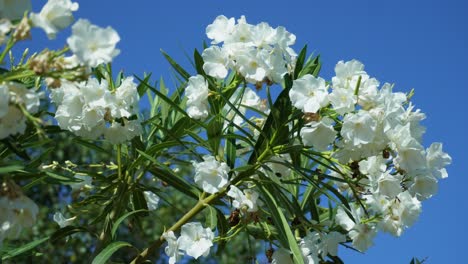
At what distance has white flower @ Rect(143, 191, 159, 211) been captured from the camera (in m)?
2.76

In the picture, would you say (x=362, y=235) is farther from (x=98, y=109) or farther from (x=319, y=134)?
(x=98, y=109)

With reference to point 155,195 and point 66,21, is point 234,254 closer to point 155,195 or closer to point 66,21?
point 155,195

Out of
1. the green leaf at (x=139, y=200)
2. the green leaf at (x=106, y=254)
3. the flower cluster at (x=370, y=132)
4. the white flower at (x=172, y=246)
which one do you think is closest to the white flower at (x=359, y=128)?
the flower cluster at (x=370, y=132)

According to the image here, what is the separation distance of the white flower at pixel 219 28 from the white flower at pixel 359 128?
1.70 feet

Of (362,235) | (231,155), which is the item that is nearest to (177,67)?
(231,155)

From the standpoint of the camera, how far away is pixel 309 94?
2.07 metres

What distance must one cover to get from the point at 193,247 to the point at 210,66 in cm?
58

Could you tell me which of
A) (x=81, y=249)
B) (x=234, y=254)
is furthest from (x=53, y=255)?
(x=234, y=254)

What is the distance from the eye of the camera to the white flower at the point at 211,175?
226cm

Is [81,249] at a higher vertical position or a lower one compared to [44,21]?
higher

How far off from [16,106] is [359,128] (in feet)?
3.19

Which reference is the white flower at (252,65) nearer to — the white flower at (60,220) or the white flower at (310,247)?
the white flower at (310,247)

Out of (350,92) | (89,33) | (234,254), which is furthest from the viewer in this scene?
(234,254)

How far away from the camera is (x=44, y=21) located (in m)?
1.50
